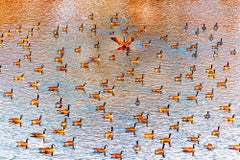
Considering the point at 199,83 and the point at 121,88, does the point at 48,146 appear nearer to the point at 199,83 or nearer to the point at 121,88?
the point at 121,88

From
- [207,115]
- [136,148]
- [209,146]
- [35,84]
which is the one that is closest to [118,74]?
[35,84]

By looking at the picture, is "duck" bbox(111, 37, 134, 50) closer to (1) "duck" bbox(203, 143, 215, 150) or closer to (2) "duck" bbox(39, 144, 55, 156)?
(1) "duck" bbox(203, 143, 215, 150)

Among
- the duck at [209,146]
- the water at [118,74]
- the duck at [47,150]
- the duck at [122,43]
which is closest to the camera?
the duck at [47,150]

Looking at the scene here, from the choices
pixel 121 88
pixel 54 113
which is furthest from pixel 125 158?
pixel 121 88

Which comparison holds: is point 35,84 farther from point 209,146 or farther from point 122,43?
point 209,146

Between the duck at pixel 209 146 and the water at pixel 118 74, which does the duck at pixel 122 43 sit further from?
the duck at pixel 209 146

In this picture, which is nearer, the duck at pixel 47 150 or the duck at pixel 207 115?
the duck at pixel 47 150

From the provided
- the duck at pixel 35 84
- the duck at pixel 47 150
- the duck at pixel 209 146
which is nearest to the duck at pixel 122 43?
the duck at pixel 35 84

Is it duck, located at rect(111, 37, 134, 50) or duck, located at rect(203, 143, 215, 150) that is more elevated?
duck, located at rect(111, 37, 134, 50)

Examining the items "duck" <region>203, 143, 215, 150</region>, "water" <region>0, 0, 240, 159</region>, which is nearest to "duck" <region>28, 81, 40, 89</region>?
"water" <region>0, 0, 240, 159</region>

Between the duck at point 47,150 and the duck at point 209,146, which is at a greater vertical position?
the duck at point 209,146
